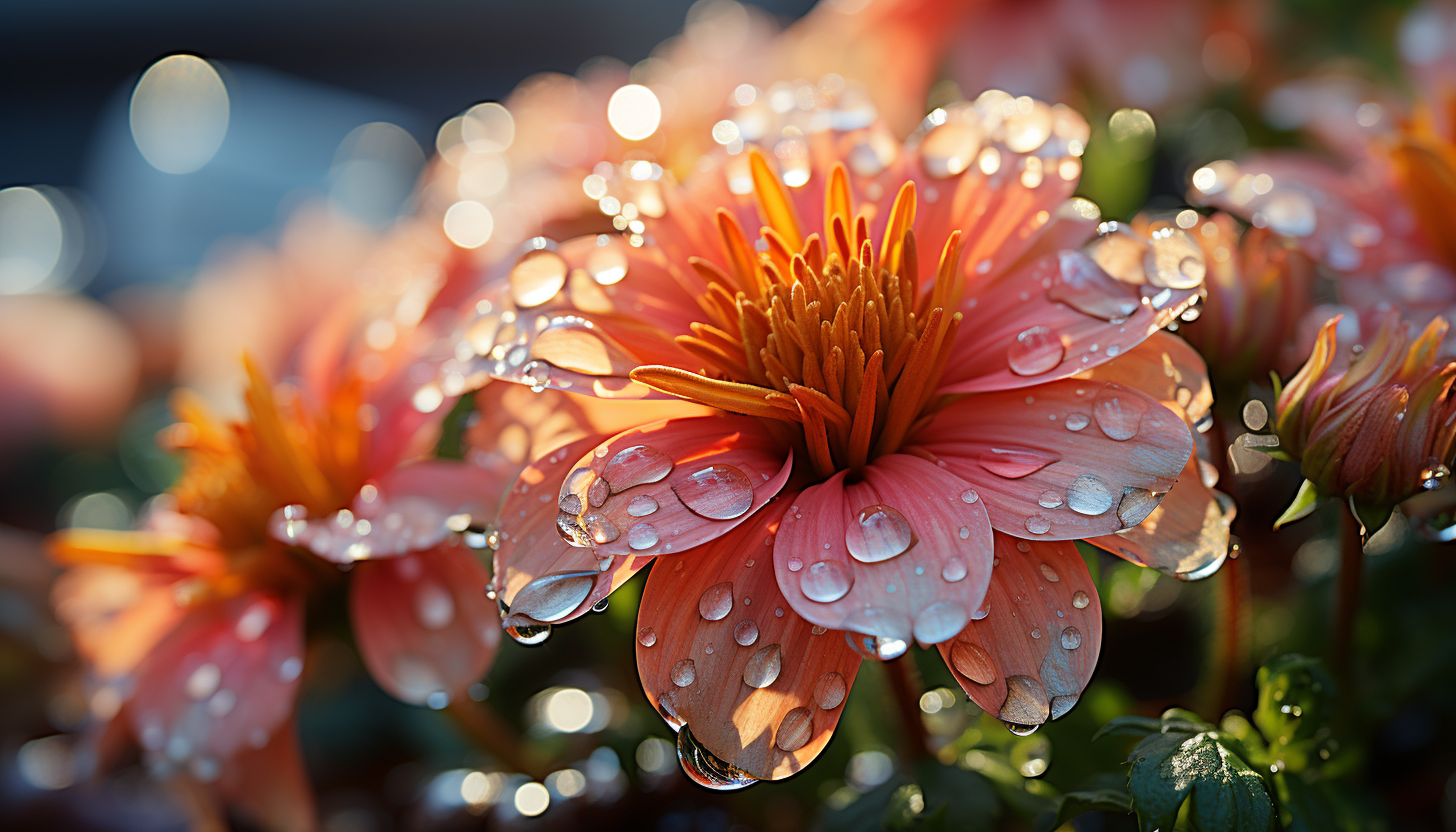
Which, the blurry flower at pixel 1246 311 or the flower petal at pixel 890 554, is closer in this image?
the flower petal at pixel 890 554

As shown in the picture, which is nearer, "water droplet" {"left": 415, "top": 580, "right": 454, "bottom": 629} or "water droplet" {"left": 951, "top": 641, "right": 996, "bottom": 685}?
"water droplet" {"left": 951, "top": 641, "right": 996, "bottom": 685}

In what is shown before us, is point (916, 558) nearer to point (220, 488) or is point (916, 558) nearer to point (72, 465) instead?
point (220, 488)

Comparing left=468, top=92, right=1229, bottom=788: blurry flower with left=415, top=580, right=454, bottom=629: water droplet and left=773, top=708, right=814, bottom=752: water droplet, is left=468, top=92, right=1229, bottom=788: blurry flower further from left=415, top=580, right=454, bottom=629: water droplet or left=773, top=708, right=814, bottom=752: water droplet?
left=415, top=580, right=454, bottom=629: water droplet

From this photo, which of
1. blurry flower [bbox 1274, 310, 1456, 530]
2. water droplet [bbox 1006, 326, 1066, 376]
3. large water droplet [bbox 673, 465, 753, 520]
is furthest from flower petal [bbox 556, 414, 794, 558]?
blurry flower [bbox 1274, 310, 1456, 530]

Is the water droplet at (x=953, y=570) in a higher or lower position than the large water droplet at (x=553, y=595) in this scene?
lower

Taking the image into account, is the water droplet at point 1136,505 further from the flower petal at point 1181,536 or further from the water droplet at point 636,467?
the water droplet at point 636,467

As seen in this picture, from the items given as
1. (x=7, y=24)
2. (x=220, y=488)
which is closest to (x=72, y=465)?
(x=220, y=488)

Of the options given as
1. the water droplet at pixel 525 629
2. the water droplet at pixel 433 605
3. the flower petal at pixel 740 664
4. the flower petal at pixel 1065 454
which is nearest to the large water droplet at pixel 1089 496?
the flower petal at pixel 1065 454
